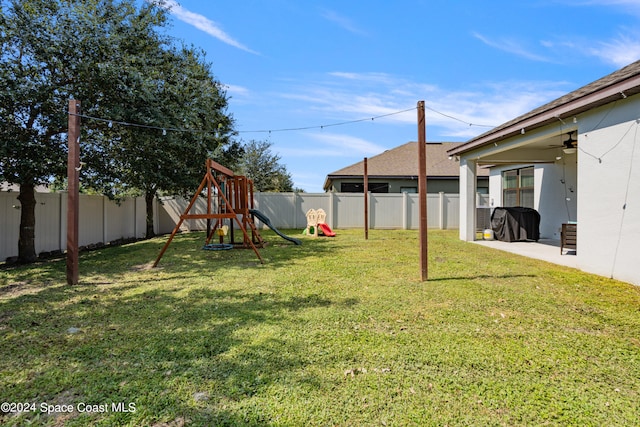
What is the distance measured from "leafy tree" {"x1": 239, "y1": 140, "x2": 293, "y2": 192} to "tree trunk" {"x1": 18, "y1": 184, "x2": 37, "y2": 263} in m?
18.6

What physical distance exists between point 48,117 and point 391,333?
7.67 meters

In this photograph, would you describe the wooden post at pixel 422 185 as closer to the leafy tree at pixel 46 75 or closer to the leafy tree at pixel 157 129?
the leafy tree at pixel 157 129

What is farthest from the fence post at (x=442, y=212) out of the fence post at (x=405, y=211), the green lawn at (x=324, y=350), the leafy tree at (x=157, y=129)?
the leafy tree at (x=157, y=129)

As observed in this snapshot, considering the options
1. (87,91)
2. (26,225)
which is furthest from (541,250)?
(26,225)

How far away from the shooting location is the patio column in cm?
1047

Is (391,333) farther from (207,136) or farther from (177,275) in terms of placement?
(207,136)

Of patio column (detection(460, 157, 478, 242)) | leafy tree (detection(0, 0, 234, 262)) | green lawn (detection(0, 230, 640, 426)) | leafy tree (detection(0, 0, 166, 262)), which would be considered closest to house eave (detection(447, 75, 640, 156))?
patio column (detection(460, 157, 478, 242))

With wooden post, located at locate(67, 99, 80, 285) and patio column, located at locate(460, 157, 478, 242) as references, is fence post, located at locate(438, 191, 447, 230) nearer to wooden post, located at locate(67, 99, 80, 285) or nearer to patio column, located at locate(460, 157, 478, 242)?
patio column, located at locate(460, 157, 478, 242)

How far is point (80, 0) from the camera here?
281 inches

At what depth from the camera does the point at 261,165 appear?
86.5 ft

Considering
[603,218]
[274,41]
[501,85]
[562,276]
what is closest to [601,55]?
[501,85]

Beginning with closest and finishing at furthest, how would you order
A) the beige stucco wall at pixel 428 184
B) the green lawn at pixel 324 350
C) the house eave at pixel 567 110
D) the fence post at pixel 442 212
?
the green lawn at pixel 324 350 → the house eave at pixel 567 110 → the fence post at pixel 442 212 → the beige stucco wall at pixel 428 184

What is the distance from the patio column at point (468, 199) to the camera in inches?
412

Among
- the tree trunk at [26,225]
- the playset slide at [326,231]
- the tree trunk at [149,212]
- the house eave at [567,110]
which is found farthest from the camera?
the tree trunk at [149,212]
